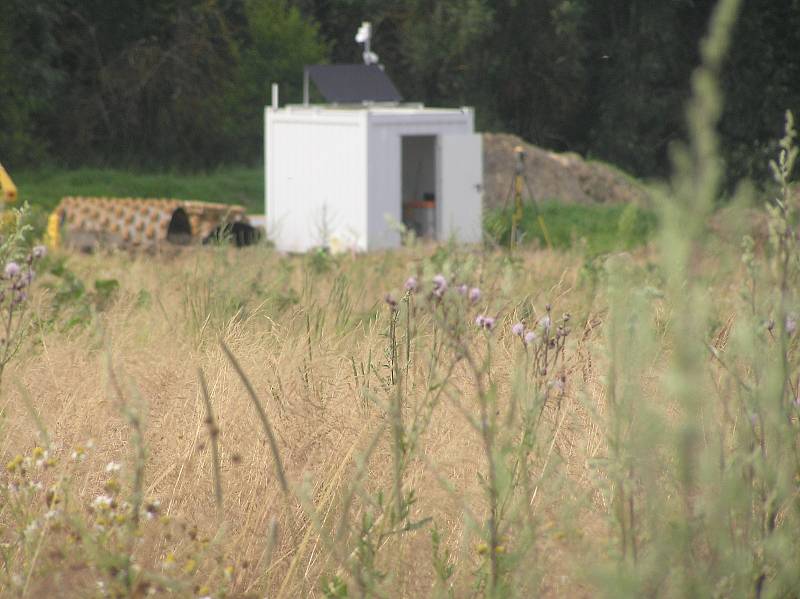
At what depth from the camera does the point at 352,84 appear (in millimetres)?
17047

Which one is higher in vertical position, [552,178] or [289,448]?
Result: [552,178]

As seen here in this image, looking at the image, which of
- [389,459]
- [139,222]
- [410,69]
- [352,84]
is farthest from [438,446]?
[410,69]

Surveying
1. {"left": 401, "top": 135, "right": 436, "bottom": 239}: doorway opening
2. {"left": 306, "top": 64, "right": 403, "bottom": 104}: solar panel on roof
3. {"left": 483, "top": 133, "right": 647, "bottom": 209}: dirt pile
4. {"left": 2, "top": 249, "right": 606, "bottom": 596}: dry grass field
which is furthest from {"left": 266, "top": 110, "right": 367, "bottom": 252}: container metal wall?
{"left": 2, "top": 249, "right": 606, "bottom": 596}: dry grass field

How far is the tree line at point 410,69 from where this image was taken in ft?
92.7

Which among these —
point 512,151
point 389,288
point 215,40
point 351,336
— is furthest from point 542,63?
point 351,336

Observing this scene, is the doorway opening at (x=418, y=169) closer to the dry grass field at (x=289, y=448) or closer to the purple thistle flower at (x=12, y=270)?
the dry grass field at (x=289, y=448)

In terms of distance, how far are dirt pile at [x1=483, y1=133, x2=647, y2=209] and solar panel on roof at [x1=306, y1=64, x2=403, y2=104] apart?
2.61 m

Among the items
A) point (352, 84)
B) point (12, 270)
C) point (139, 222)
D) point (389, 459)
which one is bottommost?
point (389, 459)

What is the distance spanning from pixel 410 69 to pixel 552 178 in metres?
12.9

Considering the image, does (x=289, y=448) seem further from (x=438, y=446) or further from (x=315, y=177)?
(x=315, y=177)

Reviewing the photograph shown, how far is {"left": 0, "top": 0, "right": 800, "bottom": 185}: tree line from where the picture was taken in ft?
92.7

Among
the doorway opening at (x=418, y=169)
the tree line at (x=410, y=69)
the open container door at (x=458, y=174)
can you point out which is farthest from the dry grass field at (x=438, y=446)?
the tree line at (x=410, y=69)

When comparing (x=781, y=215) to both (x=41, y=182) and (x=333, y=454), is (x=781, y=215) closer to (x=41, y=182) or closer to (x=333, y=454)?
(x=333, y=454)

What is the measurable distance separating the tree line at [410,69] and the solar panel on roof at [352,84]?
1026 cm
